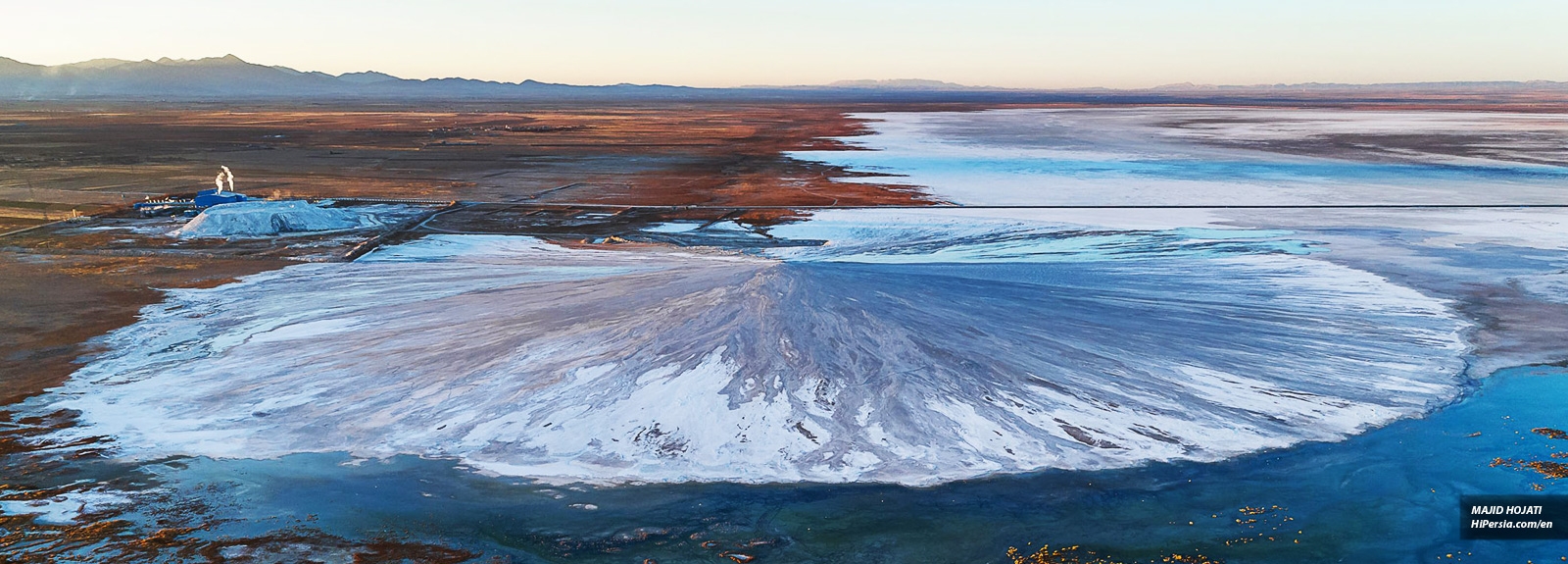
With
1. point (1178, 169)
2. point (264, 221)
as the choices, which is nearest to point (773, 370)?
point (264, 221)

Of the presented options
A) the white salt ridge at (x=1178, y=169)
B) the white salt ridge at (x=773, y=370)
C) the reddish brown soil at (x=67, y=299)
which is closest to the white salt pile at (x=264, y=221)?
the reddish brown soil at (x=67, y=299)

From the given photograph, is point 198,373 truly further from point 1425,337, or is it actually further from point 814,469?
point 1425,337

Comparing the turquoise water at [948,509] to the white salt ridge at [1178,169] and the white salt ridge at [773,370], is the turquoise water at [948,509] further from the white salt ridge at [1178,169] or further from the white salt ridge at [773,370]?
the white salt ridge at [1178,169]

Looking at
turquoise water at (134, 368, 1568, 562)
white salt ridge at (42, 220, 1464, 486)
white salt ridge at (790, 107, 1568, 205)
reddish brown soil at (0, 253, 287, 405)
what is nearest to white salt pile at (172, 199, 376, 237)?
reddish brown soil at (0, 253, 287, 405)

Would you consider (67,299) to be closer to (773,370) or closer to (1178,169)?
(773,370)

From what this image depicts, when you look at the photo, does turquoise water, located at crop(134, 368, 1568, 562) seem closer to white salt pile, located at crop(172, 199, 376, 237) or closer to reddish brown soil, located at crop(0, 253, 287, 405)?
reddish brown soil, located at crop(0, 253, 287, 405)

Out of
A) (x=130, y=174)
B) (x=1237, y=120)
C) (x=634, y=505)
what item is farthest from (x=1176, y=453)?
(x=1237, y=120)

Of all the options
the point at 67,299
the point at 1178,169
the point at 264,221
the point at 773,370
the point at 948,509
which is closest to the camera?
the point at 948,509
